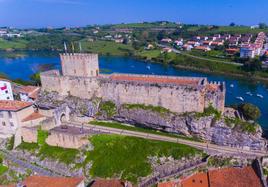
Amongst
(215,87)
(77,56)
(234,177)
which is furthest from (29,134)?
(234,177)

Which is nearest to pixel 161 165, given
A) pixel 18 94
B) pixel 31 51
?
pixel 18 94

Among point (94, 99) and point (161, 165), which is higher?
point (94, 99)

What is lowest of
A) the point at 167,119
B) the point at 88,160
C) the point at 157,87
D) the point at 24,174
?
the point at 24,174

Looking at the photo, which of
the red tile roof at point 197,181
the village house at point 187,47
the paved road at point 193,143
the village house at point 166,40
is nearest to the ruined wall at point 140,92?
the paved road at point 193,143

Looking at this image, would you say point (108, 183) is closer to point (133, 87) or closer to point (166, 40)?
point (133, 87)

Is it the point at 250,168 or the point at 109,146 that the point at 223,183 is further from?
the point at 109,146

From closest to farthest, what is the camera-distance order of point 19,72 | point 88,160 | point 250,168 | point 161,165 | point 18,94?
point 250,168, point 161,165, point 88,160, point 18,94, point 19,72
